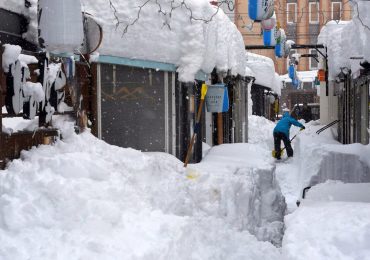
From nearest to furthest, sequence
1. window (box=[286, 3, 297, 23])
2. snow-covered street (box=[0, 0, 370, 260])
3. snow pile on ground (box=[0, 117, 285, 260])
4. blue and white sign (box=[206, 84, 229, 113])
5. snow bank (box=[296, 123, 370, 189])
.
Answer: snow pile on ground (box=[0, 117, 285, 260])
snow-covered street (box=[0, 0, 370, 260])
snow bank (box=[296, 123, 370, 189])
blue and white sign (box=[206, 84, 229, 113])
window (box=[286, 3, 297, 23])

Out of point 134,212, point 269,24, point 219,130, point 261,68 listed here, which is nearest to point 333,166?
point 219,130

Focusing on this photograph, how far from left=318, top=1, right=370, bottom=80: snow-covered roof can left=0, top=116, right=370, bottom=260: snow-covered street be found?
108 inches

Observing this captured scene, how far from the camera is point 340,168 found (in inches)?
516

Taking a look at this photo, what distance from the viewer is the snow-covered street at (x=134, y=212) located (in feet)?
16.0

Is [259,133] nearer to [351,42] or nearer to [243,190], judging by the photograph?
[351,42]

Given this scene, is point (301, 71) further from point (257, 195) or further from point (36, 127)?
point (36, 127)

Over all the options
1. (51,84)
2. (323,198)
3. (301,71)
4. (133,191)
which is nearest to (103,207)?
(133,191)

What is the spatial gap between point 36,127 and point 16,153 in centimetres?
65

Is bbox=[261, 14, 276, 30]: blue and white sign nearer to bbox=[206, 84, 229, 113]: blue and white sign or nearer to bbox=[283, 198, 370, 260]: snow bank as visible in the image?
bbox=[206, 84, 229, 113]: blue and white sign

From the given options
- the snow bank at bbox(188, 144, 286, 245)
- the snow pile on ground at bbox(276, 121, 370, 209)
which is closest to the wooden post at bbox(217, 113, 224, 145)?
the snow bank at bbox(188, 144, 286, 245)

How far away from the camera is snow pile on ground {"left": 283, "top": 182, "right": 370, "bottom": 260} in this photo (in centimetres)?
458

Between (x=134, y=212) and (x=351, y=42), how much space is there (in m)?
8.75

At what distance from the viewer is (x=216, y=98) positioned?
13.1 metres

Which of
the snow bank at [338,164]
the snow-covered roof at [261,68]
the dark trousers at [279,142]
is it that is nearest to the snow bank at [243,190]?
the snow bank at [338,164]
